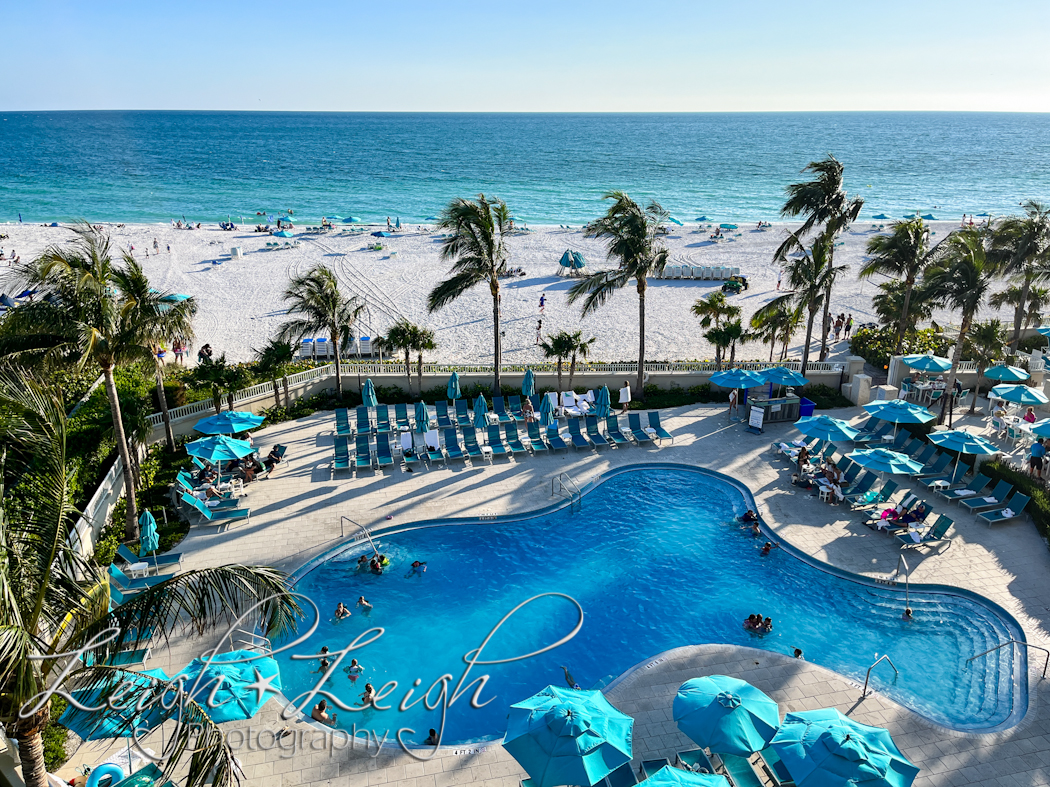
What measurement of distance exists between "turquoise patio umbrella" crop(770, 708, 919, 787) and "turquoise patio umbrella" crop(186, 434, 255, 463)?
15.0 m

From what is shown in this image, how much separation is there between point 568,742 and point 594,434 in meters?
14.0

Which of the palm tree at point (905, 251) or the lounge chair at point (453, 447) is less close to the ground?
the palm tree at point (905, 251)

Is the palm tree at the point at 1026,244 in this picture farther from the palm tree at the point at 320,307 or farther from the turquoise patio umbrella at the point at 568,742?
the turquoise patio umbrella at the point at 568,742

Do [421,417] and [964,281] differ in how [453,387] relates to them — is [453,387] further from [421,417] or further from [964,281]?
[964,281]

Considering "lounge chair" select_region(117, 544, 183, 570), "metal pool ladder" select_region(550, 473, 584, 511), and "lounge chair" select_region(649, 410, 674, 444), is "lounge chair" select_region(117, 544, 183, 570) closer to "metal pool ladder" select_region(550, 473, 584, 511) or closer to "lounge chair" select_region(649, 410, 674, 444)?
"metal pool ladder" select_region(550, 473, 584, 511)

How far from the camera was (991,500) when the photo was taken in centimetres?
1894

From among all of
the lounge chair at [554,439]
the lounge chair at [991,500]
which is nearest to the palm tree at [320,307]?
the lounge chair at [554,439]

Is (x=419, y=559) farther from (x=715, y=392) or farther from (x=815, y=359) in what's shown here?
(x=815, y=359)

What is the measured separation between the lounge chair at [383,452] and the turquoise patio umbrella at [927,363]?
17.8 metres

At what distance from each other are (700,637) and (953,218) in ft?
277

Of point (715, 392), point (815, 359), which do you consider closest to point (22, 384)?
point (715, 392)

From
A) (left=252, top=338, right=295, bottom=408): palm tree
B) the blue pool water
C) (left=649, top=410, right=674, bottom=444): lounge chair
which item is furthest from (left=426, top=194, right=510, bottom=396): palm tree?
the blue pool water

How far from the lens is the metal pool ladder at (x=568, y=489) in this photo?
1961cm

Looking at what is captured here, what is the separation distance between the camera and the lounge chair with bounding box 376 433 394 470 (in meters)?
21.3
